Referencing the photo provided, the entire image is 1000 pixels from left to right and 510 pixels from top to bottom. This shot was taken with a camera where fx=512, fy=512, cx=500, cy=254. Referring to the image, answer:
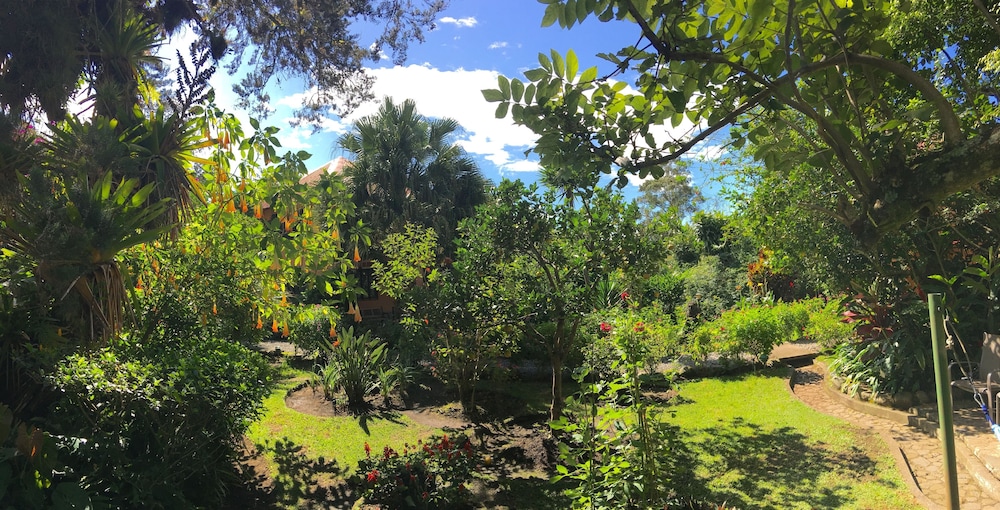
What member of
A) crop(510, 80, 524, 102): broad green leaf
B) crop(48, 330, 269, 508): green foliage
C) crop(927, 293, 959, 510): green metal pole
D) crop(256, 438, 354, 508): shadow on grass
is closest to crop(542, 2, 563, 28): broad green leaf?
crop(510, 80, 524, 102): broad green leaf

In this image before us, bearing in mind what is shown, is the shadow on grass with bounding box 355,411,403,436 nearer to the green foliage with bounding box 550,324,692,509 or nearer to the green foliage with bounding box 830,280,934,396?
the green foliage with bounding box 550,324,692,509

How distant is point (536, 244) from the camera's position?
611 cm

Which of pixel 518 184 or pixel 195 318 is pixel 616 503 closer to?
pixel 518 184

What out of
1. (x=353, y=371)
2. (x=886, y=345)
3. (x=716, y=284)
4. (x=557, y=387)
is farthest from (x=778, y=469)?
(x=716, y=284)

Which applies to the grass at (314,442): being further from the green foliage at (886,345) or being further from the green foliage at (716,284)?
the green foliage at (716,284)

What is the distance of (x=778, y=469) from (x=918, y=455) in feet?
4.40

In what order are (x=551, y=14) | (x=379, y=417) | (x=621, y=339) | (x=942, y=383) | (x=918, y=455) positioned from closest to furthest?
(x=942, y=383) < (x=551, y=14) < (x=621, y=339) < (x=918, y=455) < (x=379, y=417)

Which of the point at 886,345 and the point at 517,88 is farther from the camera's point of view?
the point at 886,345

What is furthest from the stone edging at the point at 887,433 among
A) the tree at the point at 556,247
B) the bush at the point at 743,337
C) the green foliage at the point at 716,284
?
the green foliage at the point at 716,284

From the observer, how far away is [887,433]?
5.57 m

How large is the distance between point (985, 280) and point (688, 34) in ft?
20.5

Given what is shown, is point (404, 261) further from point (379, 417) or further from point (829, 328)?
point (829, 328)

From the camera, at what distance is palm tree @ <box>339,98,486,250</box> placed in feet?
47.6

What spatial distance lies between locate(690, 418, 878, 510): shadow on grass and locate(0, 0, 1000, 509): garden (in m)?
0.04
